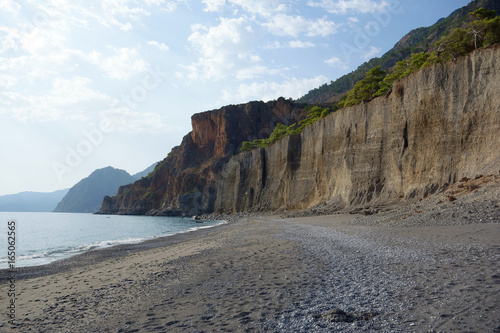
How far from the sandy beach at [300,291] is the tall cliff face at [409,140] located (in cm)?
1094

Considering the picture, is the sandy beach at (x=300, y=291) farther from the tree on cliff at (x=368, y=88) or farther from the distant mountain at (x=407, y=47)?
the distant mountain at (x=407, y=47)

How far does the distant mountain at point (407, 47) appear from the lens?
80.8 m

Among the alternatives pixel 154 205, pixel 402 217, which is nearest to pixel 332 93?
pixel 154 205

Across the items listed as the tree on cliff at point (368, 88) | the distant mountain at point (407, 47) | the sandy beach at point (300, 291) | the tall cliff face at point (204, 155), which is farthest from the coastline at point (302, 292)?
the distant mountain at point (407, 47)

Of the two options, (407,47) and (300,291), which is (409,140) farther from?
(407,47)

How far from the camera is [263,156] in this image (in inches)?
2207

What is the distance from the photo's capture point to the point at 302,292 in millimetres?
5766

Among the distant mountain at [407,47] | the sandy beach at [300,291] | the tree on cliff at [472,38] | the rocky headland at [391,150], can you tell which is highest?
the distant mountain at [407,47]

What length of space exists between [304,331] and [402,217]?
46.1ft

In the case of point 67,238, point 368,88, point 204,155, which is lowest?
point 67,238

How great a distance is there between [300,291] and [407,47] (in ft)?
390

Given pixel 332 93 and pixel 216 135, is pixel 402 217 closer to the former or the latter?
pixel 216 135

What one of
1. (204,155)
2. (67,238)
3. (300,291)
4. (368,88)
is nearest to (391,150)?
(368,88)

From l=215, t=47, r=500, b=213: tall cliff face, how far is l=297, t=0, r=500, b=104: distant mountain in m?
60.5
